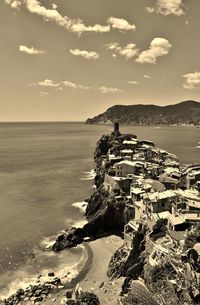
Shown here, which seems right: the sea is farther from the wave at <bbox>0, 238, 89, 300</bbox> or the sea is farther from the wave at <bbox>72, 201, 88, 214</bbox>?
the wave at <bbox>72, 201, 88, 214</bbox>

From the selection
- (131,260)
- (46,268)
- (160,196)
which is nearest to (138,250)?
(131,260)

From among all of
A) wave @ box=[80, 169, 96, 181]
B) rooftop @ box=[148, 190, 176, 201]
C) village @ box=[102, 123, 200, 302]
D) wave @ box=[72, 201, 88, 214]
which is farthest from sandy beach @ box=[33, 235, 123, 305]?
wave @ box=[80, 169, 96, 181]

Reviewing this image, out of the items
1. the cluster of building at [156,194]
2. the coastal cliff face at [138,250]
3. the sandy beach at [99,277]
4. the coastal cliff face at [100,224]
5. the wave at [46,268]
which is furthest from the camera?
the coastal cliff face at [100,224]

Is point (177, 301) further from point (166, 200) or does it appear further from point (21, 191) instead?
point (21, 191)

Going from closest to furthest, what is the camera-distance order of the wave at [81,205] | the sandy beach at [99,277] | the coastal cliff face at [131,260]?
the sandy beach at [99,277], the coastal cliff face at [131,260], the wave at [81,205]

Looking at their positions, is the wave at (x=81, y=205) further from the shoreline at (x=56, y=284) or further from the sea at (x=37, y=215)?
the shoreline at (x=56, y=284)

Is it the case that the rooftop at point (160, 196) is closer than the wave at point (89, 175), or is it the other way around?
the rooftop at point (160, 196)

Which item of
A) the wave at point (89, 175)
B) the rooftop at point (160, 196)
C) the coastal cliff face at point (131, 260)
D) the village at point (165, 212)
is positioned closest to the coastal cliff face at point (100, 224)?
the village at point (165, 212)

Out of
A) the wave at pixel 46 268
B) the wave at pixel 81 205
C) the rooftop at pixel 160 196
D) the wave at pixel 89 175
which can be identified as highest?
the rooftop at pixel 160 196

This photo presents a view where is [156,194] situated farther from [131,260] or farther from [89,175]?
[89,175]
